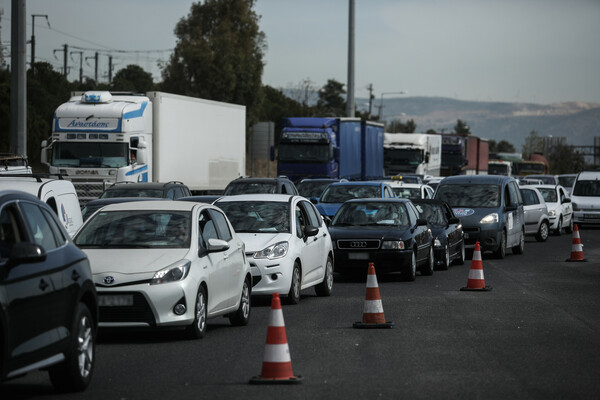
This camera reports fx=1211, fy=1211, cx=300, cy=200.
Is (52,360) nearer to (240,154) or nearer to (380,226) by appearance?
(380,226)

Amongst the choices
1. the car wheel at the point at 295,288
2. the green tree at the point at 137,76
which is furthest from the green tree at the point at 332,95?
the car wheel at the point at 295,288

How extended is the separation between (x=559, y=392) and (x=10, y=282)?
4204 mm

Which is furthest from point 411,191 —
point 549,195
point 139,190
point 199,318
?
point 199,318

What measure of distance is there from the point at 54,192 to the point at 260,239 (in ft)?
10.5

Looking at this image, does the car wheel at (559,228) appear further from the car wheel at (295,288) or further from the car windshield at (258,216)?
the car wheel at (295,288)

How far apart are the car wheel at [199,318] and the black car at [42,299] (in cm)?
291

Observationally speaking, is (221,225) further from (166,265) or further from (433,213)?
(433,213)

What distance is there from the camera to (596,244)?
34469 millimetres

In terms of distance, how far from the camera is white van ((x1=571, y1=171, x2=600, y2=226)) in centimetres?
4369

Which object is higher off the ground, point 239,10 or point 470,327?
point 239,10

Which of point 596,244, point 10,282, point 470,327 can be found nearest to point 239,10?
point 596,244

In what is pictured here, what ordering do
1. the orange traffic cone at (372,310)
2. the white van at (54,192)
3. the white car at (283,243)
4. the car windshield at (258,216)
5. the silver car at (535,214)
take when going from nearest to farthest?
the orange traffic cone at (372,310) → the white van at (54,192) → the white car at (283,243) → the car windshield at (258,216) → the silver car at (535,214)

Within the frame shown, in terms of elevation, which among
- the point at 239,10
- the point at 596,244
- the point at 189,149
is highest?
the point at 239,10

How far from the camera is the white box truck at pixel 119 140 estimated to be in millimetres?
33594
